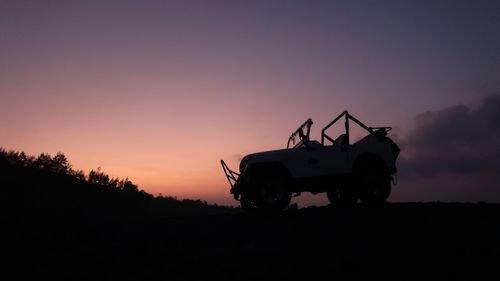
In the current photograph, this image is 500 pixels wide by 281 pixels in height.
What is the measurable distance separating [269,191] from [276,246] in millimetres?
2546

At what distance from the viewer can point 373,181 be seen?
9.84 m

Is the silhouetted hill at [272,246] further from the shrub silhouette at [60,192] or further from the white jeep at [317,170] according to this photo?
the shrub silhouette at [60,192]

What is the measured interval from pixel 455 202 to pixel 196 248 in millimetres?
7570

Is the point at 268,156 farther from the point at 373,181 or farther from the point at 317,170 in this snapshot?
the point at 373,181

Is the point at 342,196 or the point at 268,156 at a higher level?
the point at 268,156

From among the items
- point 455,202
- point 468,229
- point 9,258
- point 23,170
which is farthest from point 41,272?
point 23,170

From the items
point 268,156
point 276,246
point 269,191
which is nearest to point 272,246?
point 276,246

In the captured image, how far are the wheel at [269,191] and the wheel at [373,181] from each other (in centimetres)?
201

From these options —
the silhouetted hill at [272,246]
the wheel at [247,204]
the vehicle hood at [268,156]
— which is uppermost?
the vehicle hood at [268,156]

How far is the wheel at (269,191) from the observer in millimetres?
9078

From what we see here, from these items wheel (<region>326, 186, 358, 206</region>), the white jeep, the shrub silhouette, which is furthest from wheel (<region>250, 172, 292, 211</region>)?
the shrub silhouette

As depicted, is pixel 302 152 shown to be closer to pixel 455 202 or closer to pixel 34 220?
pixel 455 202

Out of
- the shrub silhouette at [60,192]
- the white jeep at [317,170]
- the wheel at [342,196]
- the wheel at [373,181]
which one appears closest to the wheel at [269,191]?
the white jeep at [317,170]

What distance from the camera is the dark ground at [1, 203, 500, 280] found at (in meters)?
5.57
